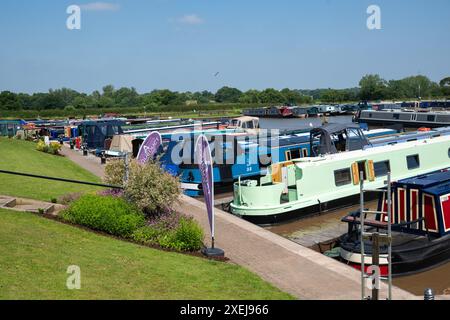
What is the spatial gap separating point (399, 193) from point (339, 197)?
611 cm

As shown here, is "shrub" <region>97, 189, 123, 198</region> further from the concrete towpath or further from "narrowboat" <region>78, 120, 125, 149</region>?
"narrowboat" <region>78, 120, 125, 149</region>

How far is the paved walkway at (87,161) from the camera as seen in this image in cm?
2842

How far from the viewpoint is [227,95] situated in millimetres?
173375

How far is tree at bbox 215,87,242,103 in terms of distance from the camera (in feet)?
550

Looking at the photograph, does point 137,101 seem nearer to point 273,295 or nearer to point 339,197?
point 339,197

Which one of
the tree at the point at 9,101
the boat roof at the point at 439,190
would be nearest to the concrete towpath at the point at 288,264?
the boat roof at the point at 439,190

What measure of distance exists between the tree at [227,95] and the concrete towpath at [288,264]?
5889 inches

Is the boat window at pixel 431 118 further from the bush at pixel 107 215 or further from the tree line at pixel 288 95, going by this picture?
the tree line at pixel 288 95

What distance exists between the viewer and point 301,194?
19.6m

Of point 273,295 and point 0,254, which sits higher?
point 0,254

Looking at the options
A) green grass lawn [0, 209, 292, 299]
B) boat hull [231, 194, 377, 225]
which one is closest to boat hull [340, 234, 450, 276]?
green grass lawn [0, 209, 292, 299]

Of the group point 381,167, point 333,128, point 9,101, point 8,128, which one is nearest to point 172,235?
point 381,167

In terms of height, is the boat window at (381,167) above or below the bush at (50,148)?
below

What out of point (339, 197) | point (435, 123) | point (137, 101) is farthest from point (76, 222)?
point (137, 101)
